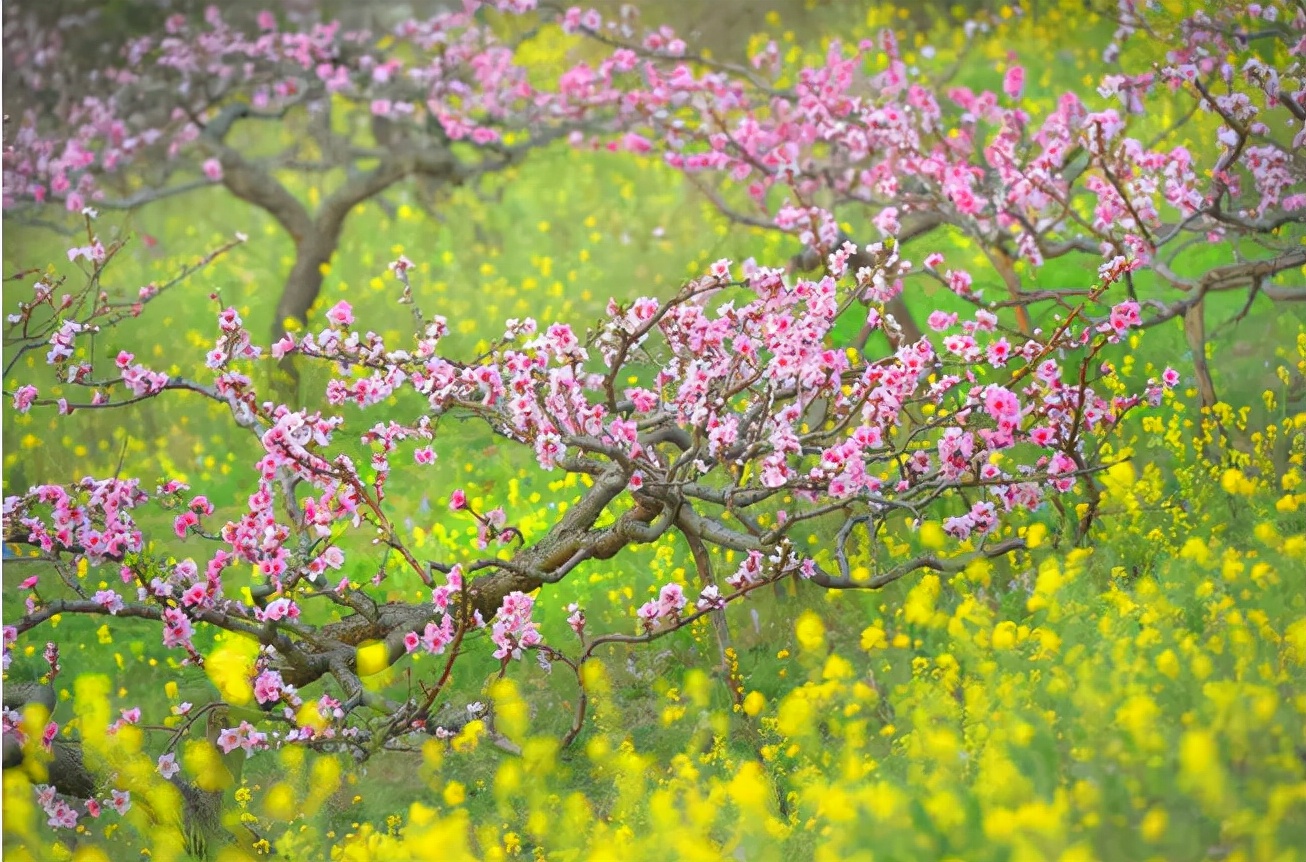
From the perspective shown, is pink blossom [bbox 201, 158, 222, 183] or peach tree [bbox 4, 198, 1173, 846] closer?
peach tree [bbox 4, 198, 1173, 846]

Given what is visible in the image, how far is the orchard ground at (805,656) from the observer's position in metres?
2.12

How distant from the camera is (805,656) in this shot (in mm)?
2793

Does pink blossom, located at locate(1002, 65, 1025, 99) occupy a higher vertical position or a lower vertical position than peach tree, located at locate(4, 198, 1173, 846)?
higher

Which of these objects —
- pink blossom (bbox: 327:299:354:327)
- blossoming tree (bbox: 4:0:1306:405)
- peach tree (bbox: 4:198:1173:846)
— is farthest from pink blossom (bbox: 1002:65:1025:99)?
pink blossom (bbox: 327:299:354:327)

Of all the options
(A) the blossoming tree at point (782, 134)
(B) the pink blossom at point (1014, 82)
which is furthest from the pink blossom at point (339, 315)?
(B) the pink blossom at point (1014, 82)

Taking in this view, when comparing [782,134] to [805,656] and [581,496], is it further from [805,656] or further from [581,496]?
[805,656]

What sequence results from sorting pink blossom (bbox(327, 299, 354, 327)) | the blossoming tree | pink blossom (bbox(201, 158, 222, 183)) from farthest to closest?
pink blossom (bbox(201, 158, 222, 183)) < the blossoming tree < pink blossom (bbox(327, 299, 354, 327))

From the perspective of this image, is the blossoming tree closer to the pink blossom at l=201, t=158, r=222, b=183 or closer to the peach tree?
the pink blossom at l=201, t=158, r=222, b=183

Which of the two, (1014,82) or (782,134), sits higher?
(1014,82)

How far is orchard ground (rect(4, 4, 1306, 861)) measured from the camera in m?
2.12

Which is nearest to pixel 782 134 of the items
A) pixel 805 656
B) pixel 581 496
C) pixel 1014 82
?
pixel 1014 82

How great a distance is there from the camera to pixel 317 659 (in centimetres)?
279

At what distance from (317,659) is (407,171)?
193cm

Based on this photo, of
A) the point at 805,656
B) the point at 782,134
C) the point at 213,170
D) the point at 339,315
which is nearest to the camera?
the point at 805,656
